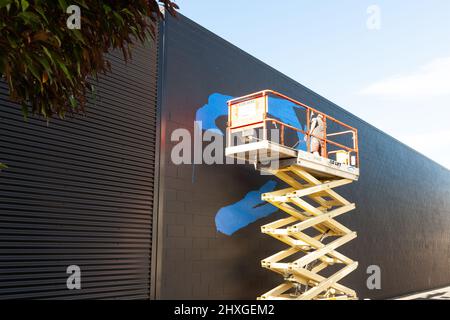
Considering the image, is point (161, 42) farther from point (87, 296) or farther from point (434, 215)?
point (434, 215)

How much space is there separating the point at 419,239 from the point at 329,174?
13.2 meters

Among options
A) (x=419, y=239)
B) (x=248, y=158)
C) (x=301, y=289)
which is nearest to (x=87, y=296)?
(x=248, y=158)

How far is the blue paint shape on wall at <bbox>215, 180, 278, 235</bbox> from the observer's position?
32.3ft

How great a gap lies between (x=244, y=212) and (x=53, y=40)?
791 cm

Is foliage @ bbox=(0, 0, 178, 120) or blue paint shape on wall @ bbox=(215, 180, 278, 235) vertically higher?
foliage @ bbox=(0, 0, 178, 120)

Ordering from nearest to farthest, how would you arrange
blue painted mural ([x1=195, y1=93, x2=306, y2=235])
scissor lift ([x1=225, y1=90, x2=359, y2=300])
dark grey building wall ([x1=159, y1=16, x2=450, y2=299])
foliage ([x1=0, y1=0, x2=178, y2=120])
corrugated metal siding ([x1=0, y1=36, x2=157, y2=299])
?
foliage ([x1=0, y1=0, x2=178, y2=120])
corrugated metal siding ([x1=0, y1=36, x2=157, y2=299])
scissor lift ([x1=225, y1=90, x2=359, y2=300])
dark grey building wall ([x1=159, y1=16, x2=450, y2=299])
blue painted mural ([x1=195, y1=93, x2=306, y2=235])

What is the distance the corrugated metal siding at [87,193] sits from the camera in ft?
21.4

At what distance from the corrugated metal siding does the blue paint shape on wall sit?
6.75 ft

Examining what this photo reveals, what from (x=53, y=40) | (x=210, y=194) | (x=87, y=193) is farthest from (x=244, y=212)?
(x=53, y=40)

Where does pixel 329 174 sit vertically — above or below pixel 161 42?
below

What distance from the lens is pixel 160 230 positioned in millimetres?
8453

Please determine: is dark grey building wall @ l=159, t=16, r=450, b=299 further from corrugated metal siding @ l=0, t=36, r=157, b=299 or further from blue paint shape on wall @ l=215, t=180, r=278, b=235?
corrugated metal siding @ l=0, t=36, r=157, b=299

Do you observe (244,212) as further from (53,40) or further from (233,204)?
(53,40)

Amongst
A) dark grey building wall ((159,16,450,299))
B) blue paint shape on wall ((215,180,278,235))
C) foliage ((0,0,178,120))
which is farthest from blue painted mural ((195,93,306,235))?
foliage ((0,0,178,120))
